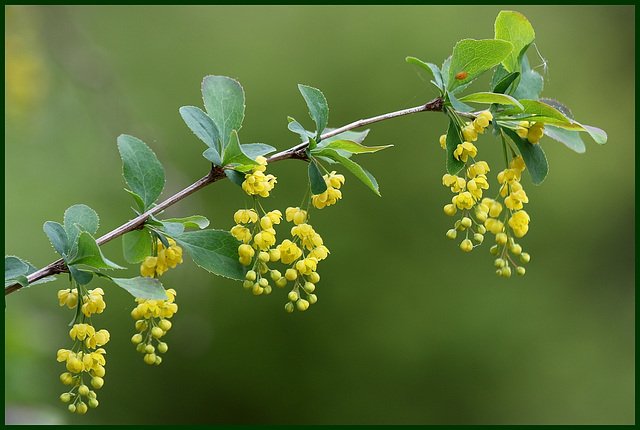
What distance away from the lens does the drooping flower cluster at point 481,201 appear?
71 cm

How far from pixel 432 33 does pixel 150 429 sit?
7.33 feet

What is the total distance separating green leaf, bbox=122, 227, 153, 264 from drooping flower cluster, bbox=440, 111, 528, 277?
0.35 metres

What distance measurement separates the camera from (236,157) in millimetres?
657

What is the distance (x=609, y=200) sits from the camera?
301 centimetres

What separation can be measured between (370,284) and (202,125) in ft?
6.68

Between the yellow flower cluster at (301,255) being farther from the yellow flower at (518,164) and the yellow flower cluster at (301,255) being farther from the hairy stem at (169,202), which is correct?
the yellow flower at (518,164)

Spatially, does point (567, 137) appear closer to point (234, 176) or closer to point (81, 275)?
point (234, 176)

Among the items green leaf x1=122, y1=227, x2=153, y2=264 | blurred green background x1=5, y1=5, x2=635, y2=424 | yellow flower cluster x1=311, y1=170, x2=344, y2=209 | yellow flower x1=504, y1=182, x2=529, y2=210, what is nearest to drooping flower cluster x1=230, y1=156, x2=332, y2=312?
yellow flower cluster x1=311, y1=170, x2=344, y2=209

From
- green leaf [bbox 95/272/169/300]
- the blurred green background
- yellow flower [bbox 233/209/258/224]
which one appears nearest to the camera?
green leaf [bbox 95/272/169/300]

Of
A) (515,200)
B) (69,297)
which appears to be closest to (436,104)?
(515,200)

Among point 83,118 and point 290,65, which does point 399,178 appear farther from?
point 83,118

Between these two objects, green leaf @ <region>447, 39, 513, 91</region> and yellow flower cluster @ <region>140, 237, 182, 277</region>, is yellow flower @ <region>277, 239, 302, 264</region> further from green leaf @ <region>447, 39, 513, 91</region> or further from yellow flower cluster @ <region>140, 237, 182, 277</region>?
green leaf @ <region>447, 39, 513, 91</region>

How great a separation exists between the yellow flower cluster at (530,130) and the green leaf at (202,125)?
356 mm

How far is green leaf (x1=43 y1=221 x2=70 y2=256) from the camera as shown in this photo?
2.12 ft
